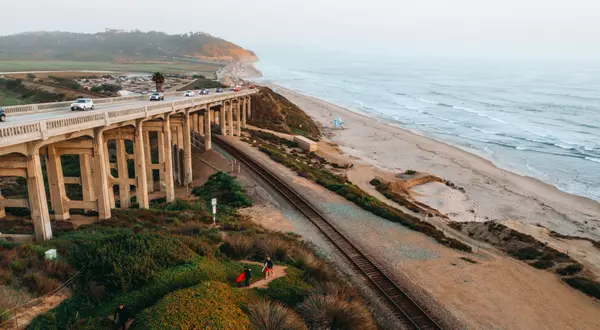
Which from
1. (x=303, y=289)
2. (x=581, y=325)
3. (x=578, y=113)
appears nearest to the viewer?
(x=303, y=289)

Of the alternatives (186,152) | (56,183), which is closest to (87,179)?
(56,183)

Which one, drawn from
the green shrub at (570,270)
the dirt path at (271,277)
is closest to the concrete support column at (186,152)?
the dirt path at (271,277)

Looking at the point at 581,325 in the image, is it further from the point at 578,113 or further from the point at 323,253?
the point at 578,113

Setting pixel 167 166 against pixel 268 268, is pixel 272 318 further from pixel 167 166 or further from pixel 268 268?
pixel 167 166

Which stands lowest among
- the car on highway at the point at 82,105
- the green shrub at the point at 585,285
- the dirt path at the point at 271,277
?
the green shrub at the point at 585,285

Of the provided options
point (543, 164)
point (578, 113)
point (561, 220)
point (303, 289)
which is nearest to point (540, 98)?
point (578, 113)

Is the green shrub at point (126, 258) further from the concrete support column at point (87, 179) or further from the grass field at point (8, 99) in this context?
the grass field at point (8, 99)

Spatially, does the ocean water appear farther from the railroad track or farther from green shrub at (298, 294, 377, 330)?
green shrub at (298, 294, 377, 330)
